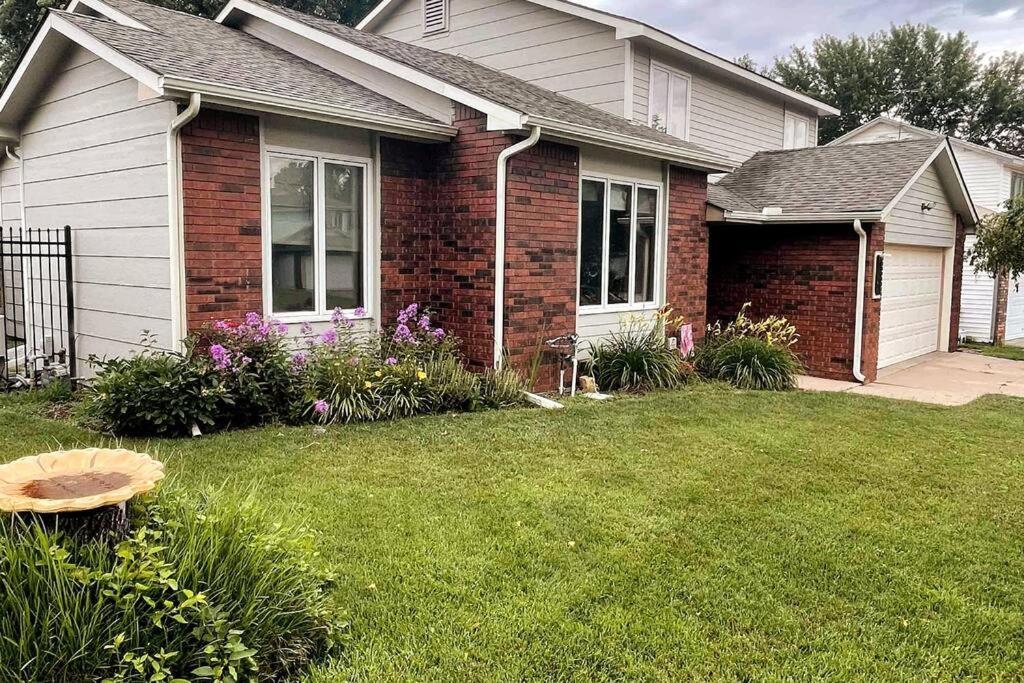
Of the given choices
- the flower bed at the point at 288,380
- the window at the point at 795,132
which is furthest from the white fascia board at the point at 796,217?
the window at the point at 795,132

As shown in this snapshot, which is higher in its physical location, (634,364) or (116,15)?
(116,15)

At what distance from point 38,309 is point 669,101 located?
10.4m

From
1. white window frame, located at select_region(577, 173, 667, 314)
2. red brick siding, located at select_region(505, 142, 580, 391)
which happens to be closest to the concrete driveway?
white window frame, located at select_region(577, 173, 667, 314)

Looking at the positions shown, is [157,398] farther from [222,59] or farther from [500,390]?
[222,59]

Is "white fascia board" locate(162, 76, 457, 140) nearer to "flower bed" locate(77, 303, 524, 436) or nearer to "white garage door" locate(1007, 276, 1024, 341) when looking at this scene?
"flower bed" locate(77, 303, 524, 436)

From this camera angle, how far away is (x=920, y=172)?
42.2 feet

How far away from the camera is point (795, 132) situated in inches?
730

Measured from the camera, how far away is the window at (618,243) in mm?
10383

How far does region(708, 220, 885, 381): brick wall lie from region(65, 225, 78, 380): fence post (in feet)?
32.0

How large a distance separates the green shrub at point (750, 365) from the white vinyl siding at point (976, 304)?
40.6 feet

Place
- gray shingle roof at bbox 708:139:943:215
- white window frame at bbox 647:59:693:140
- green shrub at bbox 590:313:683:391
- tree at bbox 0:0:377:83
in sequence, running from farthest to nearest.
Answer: tree at bbox 0:0:377:83, white window frame at bbox 647:59:693:140, gray shingle roof at bbox 708:139:943:215, green shrub at bbox 590:313:683:391

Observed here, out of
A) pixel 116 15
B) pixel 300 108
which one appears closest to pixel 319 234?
pixel 300 108

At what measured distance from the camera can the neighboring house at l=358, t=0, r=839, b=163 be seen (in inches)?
520

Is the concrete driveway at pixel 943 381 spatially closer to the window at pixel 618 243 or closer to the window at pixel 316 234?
the window at pixel 618 243
